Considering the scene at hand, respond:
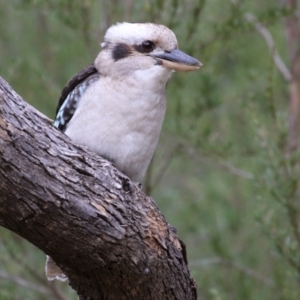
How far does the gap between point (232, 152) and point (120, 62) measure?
62.7 inches

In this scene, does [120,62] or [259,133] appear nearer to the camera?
[120,62]

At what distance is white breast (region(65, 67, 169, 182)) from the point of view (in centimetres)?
292

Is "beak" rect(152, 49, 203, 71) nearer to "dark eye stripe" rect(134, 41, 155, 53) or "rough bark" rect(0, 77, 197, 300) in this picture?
"dark eye stripe" rect(134, 41, 155, 53)

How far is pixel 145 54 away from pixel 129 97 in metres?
0.19

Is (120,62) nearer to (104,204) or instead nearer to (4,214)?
(104,204)

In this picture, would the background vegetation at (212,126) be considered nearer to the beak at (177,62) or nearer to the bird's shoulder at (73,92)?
the beak at (177,62)

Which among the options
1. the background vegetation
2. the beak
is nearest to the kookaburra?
the beak

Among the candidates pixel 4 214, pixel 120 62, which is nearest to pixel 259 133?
pixel 120 62

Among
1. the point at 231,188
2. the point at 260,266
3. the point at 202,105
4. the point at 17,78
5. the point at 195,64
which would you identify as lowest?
the point at 260,266

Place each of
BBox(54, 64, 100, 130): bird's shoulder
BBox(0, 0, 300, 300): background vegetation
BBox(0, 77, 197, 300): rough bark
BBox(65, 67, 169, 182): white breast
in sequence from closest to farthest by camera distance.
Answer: BBox(0, 77, 197, 300): rough bark
BBox(65, 67, 169, 182): white breast
BBox(54, 64, 100, 130): bird's shoulder
BBox(0, 0, 300, 300): background vegetation

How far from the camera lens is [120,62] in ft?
9.87

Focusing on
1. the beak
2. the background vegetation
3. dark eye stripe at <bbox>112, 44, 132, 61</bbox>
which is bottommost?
the background vegetation

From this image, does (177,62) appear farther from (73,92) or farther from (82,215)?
(82,215)

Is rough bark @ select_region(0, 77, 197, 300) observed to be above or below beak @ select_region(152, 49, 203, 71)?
below
